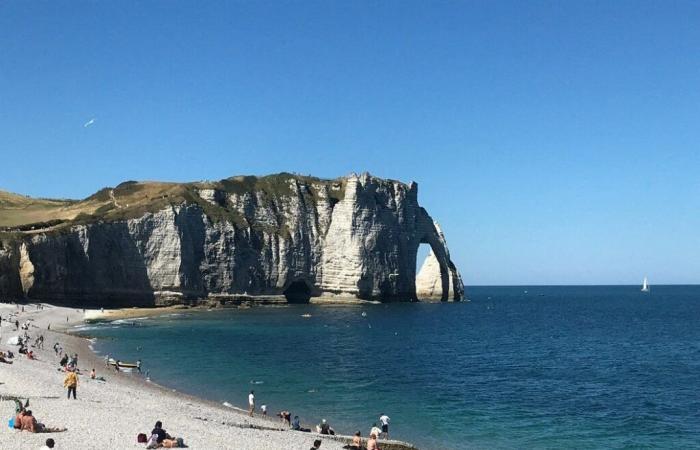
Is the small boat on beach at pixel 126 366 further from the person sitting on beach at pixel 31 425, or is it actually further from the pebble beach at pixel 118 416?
the person sitting on beach at pixel 31 425

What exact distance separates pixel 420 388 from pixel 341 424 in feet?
35.2

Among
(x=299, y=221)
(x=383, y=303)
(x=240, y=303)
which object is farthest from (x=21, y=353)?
(x=383, y=303)

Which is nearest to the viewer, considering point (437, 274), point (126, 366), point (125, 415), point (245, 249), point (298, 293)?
point (125, 415)

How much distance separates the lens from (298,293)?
13550 centimetres

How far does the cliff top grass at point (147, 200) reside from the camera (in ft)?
340

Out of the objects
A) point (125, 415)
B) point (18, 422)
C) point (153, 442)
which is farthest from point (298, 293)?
point (153, 442)

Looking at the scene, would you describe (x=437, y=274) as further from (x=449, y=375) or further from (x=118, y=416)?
(x=118, y=416)

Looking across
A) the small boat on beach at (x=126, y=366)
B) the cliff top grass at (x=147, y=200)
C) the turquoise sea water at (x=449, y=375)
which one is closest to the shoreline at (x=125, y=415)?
the small boat on beach at (x=126, y=366)

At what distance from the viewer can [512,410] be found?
33.8 meters

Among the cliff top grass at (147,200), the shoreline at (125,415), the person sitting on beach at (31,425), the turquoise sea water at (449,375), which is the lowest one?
the turquoise sea water at (449,375)

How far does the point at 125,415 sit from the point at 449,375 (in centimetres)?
2704

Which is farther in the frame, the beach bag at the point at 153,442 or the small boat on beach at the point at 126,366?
the small boat on beach at the point at 126,366

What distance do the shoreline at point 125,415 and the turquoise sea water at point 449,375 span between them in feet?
11.0

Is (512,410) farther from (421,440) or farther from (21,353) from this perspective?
(21,353)
